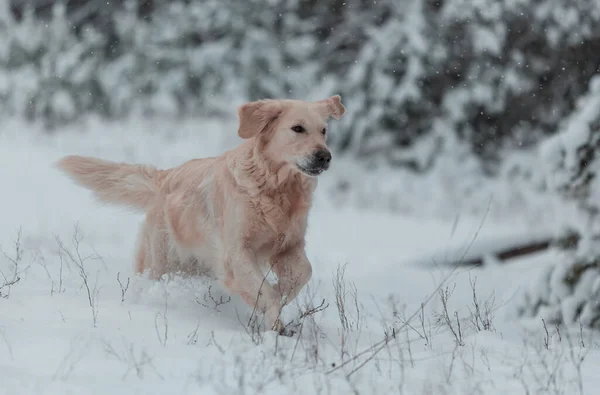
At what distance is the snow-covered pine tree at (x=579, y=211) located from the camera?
5934 mm

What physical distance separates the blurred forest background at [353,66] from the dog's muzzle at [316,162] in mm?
10387

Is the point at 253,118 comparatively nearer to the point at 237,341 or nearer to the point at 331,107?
the point at 331,107

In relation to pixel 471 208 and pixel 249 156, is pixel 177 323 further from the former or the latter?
pixel 471 208

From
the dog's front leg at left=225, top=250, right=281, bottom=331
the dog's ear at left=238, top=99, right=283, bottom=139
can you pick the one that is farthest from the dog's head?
the dog's front leg at left=225, top=250, right=281, bottom=331

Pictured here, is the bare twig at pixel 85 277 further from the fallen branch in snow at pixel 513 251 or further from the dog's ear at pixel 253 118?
the fallen branch in snow at pixel 513 251

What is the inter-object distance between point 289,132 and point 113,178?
175cm

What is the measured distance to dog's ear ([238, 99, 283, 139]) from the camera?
4.88 m

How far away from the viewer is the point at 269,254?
4.88m

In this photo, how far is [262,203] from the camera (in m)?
4.76

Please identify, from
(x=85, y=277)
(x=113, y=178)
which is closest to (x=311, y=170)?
(x=85, y=277)

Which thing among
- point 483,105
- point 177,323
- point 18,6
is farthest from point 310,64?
point 177,323

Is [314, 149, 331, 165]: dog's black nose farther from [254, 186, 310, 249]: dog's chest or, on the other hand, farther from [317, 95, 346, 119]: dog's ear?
[317, 95, 346, 119]: dog's ear

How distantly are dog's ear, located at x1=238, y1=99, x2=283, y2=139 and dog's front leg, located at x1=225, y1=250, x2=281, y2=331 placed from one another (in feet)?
2.42

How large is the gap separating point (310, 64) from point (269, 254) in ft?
42.6
